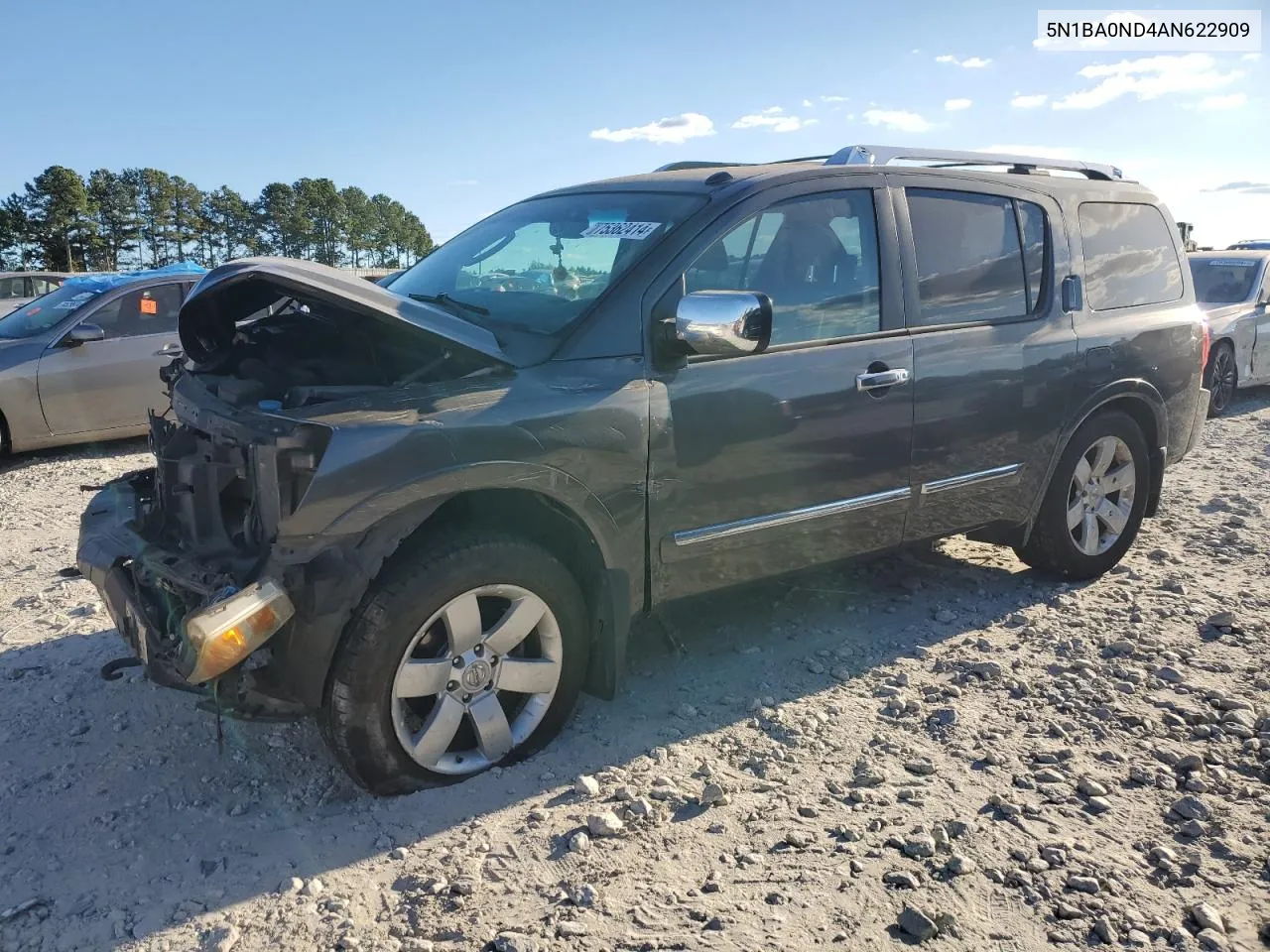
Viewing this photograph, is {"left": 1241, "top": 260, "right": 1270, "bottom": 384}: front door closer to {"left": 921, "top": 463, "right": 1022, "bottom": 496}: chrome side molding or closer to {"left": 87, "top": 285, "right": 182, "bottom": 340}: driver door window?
{"left": 921, "top": 463, "right": 1022, "bottom": 496}: chrome side molding

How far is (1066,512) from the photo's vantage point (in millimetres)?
4715

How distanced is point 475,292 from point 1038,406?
8.33 ft

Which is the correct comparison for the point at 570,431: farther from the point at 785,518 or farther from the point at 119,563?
the point at 119,563

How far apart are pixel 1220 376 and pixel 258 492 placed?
1083cm

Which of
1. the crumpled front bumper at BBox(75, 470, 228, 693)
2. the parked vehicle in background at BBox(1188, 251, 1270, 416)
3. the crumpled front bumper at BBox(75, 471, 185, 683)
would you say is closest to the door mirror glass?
the crumpled front bumper at BBox(75, 471, 185, 683)

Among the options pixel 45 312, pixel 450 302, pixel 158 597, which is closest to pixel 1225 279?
pixel 450 302

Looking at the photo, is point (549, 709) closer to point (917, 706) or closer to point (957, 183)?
point (917, 706)

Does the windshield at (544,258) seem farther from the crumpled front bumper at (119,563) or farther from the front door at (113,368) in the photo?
the front door at (113,368)

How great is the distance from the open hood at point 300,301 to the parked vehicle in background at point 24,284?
1632 centimetres

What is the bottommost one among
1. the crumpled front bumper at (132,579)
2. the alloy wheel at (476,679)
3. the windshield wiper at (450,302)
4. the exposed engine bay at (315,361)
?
the alloy wheel at (476,679)

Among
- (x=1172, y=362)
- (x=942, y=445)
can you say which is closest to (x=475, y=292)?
(x=942, y=445)

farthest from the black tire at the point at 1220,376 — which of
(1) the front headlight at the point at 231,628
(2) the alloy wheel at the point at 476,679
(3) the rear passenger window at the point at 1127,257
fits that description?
(1) the front headlight at the point at 231,628

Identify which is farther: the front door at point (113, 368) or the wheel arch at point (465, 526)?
the front door at point (113, 368)

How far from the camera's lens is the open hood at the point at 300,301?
112 inches
